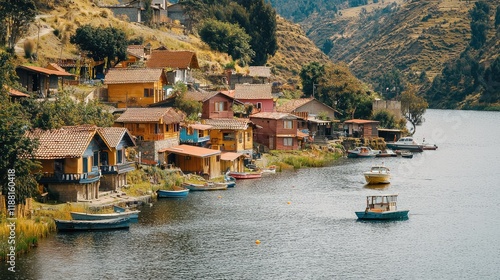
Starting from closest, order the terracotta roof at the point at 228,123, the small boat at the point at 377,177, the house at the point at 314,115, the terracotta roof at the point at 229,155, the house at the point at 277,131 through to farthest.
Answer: the small boat at the point at 377,177, the terracotta roof at the point at 229,155, the terracotta roof at the point at 228,123, the house at the point at 277,131, the house at the point at 314,115

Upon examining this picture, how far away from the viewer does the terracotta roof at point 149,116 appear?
80.1 m

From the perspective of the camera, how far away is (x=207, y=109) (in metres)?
97.2

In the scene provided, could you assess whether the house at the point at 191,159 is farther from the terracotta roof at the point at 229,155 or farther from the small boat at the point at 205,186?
the small boat at the point at 205,186

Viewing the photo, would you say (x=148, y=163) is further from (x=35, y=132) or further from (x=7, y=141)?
(x=7, y=141)

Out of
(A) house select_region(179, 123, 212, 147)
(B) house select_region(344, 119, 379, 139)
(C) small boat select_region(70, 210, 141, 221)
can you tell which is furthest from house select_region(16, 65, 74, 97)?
(B) house select_region(344, 119, 379, 139)

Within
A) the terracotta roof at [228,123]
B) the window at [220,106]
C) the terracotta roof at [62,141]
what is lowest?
the terracotta roof at [62,141]

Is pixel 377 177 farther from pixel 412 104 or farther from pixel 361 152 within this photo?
pixel 412 104

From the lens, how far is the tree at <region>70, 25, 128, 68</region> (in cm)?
10588

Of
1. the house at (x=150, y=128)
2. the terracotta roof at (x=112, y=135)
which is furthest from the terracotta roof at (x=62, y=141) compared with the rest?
the house at (x=150, y=128)

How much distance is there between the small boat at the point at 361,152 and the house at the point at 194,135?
97.0 feet

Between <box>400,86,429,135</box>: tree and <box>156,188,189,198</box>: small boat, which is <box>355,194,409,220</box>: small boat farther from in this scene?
<box>400,86,429,135</box>: tree

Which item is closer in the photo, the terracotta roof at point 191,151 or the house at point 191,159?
the terracotta roof at point 191,151

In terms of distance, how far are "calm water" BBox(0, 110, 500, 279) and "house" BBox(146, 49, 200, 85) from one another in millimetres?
29253

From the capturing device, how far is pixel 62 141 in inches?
2493
